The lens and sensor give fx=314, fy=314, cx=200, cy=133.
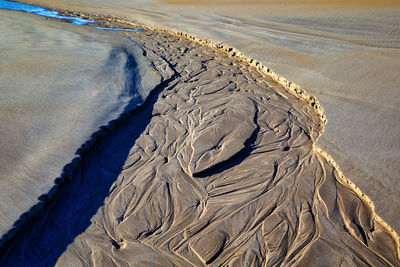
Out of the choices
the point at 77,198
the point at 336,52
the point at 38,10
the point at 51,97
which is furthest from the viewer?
the point at 38,10

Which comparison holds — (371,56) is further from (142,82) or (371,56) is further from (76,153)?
(76,153)

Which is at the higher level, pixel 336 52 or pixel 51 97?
pixel 336 52

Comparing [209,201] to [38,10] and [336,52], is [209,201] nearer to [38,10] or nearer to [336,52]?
[336,52]

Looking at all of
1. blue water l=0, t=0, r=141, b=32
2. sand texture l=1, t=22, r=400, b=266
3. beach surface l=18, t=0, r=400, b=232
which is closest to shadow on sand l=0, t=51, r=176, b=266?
sand texture l=1, t=22, r=400, b=266

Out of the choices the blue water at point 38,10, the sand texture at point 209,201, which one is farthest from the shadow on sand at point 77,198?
the blue water at point 38,10

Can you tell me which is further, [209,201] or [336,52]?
[336,52]

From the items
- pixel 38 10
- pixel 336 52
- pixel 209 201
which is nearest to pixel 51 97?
pixel 209 201

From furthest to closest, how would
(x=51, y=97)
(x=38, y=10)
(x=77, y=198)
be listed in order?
(x=38, y=10)
(x=51, y=97)
(x=77, y=198)
